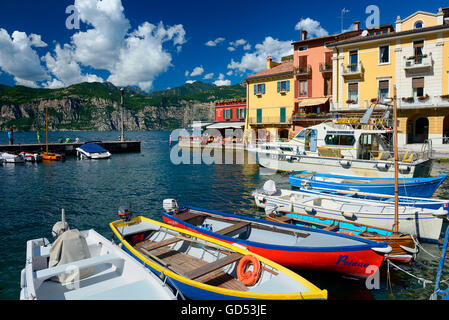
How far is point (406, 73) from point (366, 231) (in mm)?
28809

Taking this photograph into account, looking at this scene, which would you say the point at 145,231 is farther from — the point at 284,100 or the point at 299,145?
the point at 284,100

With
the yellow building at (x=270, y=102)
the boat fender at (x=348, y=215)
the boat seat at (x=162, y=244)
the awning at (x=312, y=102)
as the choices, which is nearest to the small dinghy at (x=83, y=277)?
the boat seat at (x=162, y=244)

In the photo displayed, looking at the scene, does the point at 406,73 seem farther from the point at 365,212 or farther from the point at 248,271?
the point at 248,271

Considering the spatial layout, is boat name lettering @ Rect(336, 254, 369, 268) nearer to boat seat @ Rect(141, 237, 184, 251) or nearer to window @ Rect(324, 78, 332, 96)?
boat seat @ Rect(141, 237, 184, 251)

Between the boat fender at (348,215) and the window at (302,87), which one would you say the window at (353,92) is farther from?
the boat fender at (348,215)

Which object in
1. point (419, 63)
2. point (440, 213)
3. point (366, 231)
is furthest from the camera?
point (419, 63)

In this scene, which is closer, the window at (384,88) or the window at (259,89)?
the window at (384,88)

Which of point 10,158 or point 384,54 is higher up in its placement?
point 384,54

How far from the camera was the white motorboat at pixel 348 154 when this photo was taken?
18859 mm

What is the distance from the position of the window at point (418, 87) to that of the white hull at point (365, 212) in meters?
26.0

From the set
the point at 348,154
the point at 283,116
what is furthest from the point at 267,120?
the point at 348,154

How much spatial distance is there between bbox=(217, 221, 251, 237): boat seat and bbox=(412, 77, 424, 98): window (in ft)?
101

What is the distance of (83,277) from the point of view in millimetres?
6406
